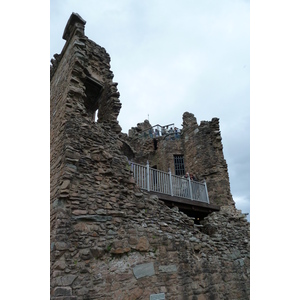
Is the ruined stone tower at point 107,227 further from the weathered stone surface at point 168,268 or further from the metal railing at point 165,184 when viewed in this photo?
the metal railing at point 165,184

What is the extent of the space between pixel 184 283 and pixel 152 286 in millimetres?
865

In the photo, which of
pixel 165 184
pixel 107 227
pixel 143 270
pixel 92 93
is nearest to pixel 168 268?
pixel 143 270

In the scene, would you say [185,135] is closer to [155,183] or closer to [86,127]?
[155,183]

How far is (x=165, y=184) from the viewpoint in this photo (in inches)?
310

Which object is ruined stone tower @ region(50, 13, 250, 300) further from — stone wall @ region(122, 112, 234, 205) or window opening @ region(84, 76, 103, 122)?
stone wall @ region(122, 112, 234, 205)

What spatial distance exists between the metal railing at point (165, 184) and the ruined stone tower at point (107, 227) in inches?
57.6

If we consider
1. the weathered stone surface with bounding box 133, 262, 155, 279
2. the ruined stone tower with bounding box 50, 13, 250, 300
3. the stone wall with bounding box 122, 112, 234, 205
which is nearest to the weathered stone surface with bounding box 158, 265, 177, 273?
the ruined stone tower with bounding box 50, 13, 250, 300

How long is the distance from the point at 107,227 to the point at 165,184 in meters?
3.60

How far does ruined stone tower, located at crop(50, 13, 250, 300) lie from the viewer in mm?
4137

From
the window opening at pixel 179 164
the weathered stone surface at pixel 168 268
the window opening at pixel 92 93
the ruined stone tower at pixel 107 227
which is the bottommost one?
the weathered stone surface at pixel 168 268

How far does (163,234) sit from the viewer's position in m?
5.27

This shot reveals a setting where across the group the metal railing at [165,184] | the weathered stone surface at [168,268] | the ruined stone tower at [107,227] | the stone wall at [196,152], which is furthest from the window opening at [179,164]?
the weathered stone surface at [168,268]

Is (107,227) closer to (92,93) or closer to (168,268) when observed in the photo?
(168,268)

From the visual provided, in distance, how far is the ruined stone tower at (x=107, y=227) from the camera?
4137 millimetres
